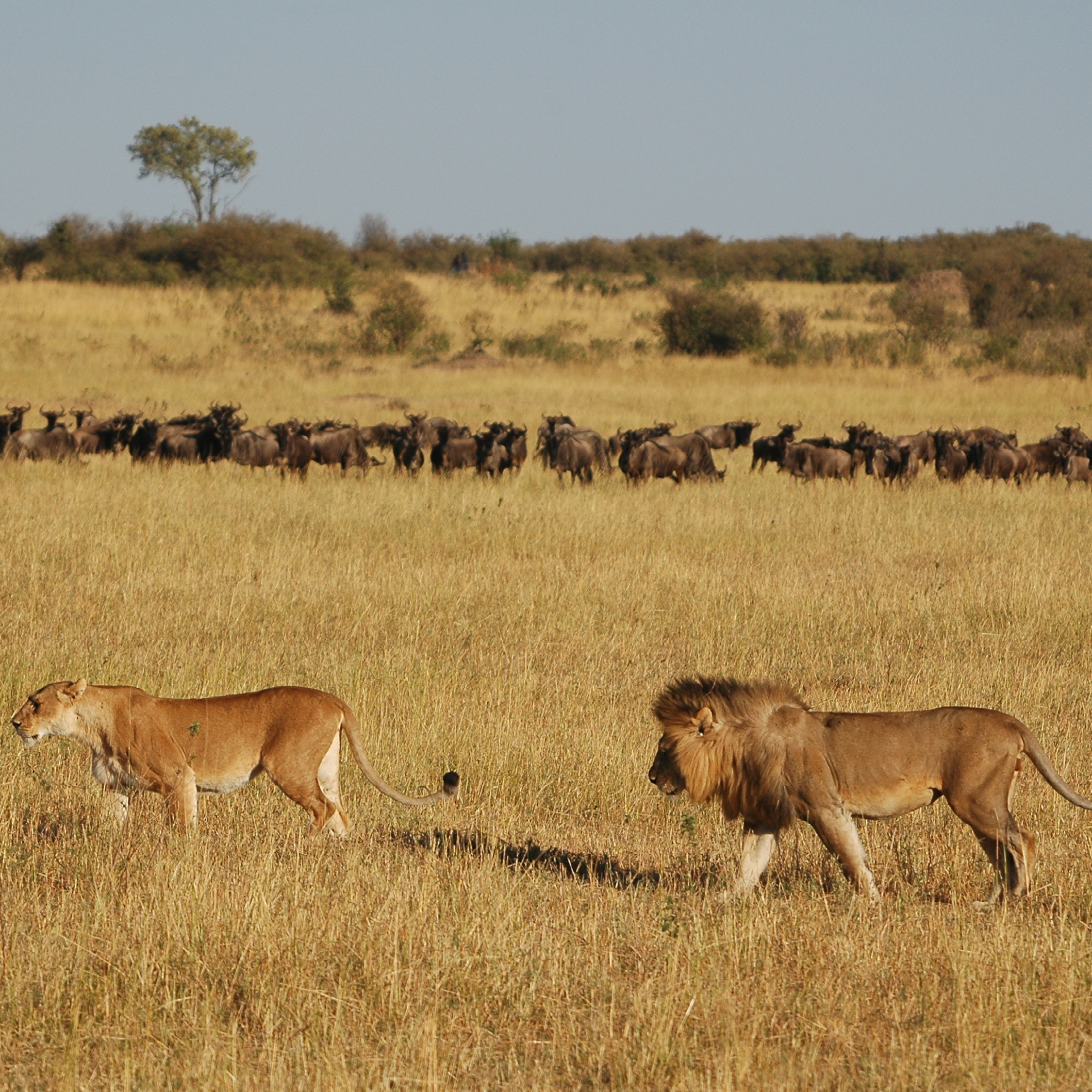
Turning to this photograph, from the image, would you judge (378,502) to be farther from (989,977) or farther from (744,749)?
(989,977)

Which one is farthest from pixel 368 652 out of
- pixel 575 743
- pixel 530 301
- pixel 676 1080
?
pixel 530 301

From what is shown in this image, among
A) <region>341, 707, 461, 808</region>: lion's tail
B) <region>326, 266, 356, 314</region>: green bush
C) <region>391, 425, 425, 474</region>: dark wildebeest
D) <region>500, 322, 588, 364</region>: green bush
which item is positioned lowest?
<region>391, 425, 425, 474</region>: dark wildebeest

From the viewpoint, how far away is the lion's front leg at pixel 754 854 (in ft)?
18.7

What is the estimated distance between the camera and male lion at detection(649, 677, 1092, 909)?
18.5 feet

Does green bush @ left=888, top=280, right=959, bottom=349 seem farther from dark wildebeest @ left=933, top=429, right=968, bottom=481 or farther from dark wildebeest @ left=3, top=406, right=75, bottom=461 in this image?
dark wildebeest @ left=3, top=406, right=75, bottom=461

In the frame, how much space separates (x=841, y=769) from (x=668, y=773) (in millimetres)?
721

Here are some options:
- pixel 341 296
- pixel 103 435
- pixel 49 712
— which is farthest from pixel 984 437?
pixel 341 296

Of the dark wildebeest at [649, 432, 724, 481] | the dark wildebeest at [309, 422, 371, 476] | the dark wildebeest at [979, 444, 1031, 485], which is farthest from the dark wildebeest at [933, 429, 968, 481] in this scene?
the dark wildebeest at [309, 422, 371, 476]

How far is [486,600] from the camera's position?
1212 cm

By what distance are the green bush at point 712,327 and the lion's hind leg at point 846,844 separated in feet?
130

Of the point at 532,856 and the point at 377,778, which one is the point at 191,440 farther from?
the point at 532,856

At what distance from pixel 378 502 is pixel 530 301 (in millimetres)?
37318

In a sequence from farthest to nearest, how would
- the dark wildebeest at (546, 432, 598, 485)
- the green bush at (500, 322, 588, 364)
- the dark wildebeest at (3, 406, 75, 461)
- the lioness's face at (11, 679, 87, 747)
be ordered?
the green bush at (500, 322, 588, 364) → the dark wildebeest at (546, 432, 598, 485) → the dark wildebeest at (3, 406, 75, 461) → the lioness's face at (11, 679, 87, 747)

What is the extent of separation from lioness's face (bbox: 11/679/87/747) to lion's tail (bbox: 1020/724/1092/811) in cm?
410
